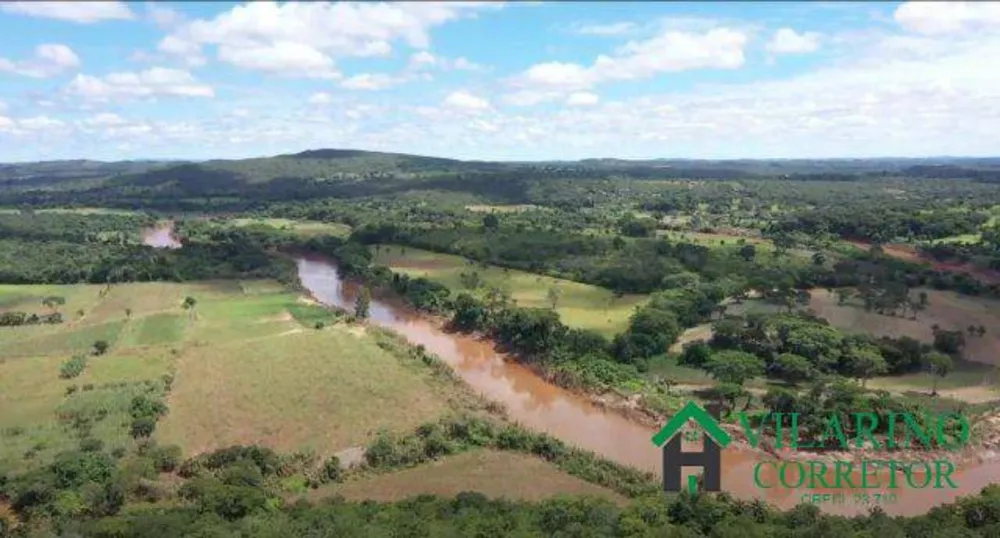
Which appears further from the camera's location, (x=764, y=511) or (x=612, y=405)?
(x=612, y=405)

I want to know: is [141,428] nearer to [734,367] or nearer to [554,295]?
[734,367]

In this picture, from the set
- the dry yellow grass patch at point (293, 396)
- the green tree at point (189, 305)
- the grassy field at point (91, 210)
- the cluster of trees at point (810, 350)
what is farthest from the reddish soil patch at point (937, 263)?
the grassy field at point (91, 210)

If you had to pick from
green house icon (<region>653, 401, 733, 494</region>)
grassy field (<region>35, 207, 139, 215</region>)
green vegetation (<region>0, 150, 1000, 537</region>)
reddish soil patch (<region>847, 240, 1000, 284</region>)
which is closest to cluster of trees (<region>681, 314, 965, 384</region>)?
green vegetation (<region>0, 150, 1000, 537</region>)

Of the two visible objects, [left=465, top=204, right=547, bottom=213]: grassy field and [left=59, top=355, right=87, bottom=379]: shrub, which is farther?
[left=465, top=204, right=547, bottom=213]: grassy field

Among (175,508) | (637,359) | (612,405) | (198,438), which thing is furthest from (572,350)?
(175,508)

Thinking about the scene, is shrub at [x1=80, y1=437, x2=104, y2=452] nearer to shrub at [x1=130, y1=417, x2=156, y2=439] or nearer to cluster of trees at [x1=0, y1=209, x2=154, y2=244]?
shrub at [x1=130, y1=417, x2=156, y2=439]

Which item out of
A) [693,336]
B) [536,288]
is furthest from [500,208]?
[693,336]

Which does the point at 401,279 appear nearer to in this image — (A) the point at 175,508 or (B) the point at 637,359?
(B) the point at 637,359
